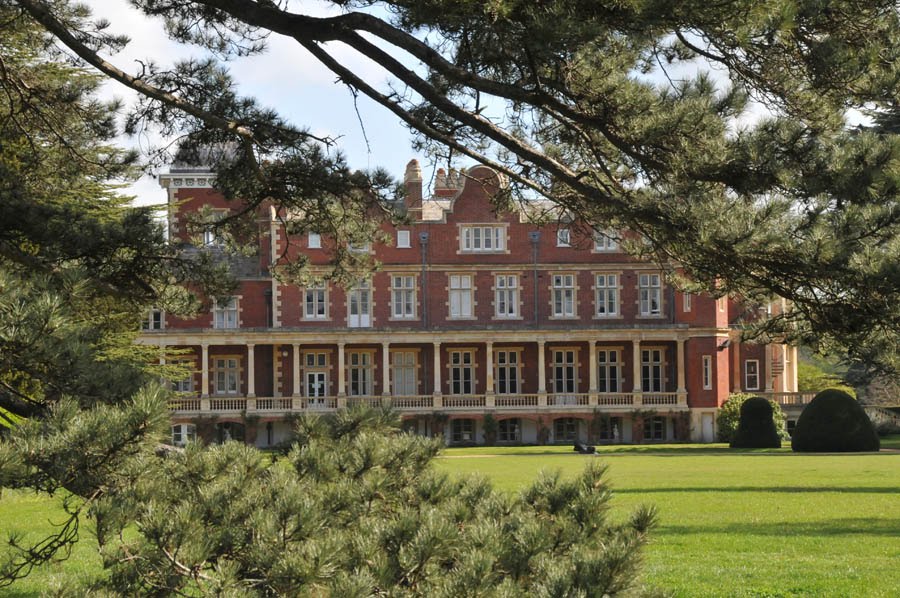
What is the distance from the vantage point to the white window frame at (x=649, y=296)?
38750mm

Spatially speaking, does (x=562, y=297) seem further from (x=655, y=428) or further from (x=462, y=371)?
(x=655, y=428)

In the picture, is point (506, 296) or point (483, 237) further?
point (483, 237)

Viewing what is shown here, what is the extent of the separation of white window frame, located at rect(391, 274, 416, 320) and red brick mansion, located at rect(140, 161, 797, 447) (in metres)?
0.04

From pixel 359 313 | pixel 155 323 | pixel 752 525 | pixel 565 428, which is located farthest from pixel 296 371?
pixel 752 525

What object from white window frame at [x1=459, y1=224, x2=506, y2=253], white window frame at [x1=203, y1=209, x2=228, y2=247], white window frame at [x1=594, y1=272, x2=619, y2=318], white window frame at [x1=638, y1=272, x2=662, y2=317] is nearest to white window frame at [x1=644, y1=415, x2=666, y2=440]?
white window frame at [x1=638, y1=272, x2=662, y2=317]

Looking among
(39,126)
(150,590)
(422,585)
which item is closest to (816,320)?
(422,585)

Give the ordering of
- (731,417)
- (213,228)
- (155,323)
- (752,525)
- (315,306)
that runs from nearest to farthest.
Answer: (213,228) → (752,525) → (731,417) → (155,323) → (315,306)

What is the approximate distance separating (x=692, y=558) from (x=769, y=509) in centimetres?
421

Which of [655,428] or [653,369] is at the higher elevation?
[653,369]

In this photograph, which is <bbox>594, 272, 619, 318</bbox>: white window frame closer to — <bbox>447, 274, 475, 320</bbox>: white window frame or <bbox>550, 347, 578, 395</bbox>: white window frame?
<bbox>550, 347, 578, 395</bbox>: white window frame

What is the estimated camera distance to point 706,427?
38031 mm

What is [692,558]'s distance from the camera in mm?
9086

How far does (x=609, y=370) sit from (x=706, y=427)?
3.73m

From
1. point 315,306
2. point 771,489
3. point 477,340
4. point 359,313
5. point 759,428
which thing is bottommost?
point 771,489
